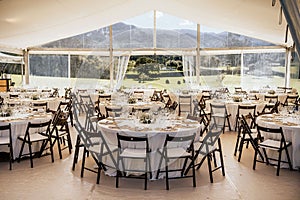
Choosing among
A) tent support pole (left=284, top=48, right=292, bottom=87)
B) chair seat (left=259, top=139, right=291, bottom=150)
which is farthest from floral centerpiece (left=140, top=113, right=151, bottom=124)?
tent support pole (left=284, top=48, right=292, bottom=87)

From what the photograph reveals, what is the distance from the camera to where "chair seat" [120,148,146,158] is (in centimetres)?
443

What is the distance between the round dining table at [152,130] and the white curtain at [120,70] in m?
10.2

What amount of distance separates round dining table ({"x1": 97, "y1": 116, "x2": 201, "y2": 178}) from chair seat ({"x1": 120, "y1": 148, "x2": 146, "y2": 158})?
176mm

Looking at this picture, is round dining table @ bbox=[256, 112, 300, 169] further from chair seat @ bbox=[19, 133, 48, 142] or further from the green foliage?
the green foliage

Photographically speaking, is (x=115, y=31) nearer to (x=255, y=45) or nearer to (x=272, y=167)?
(x=255, y=45)

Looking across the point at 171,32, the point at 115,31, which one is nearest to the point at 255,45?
the point at 171,32

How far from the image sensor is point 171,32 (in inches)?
601

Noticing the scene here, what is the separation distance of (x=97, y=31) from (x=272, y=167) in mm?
12228

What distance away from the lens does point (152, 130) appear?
471 centimetres

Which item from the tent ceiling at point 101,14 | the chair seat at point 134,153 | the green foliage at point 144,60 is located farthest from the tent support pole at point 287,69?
the chair seat at point 134,153

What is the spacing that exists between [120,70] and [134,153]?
37.6 feet

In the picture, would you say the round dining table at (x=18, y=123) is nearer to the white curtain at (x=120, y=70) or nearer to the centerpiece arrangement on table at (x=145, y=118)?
the centerpiece arrangement on table at (x=145, y=118)

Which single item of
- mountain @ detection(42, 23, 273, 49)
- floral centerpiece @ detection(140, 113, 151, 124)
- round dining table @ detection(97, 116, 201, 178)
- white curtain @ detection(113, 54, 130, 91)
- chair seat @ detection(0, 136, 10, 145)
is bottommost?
chair seat @ detection(0, 136, 10, 145)

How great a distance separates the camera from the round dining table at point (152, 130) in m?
4.66
